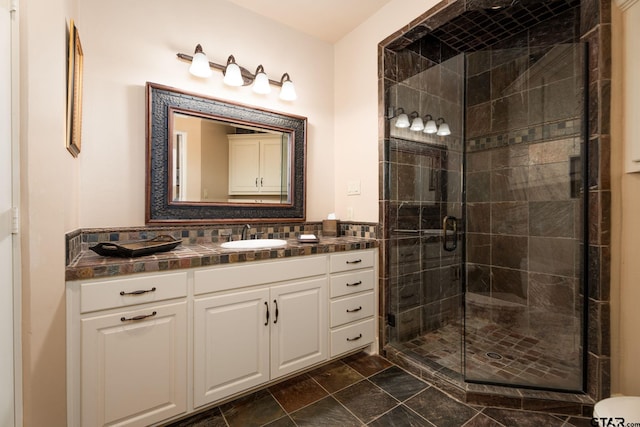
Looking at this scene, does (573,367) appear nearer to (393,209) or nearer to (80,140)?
(393,209)

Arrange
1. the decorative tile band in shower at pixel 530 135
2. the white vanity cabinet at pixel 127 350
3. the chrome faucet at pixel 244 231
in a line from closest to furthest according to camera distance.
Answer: the white vanity cabinet at pixel 127 350 < the decorative tile band in shower at pixel 530 135 < the chrome faucet at pixel 244 231

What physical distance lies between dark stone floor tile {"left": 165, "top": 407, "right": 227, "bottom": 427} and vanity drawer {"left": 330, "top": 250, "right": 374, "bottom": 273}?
1.03 meters

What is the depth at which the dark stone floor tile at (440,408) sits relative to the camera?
1.48 m

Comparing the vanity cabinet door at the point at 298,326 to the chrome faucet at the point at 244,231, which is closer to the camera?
the vanity cabinet door at the point at 298,326

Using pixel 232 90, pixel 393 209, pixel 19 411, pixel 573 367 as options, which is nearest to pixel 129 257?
pixel 19 411

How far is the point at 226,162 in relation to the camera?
2090 millimetres

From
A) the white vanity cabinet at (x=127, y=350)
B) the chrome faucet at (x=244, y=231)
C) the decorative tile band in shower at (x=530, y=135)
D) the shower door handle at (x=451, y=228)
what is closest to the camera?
the white vanity cabinet at (x=127, y=350)

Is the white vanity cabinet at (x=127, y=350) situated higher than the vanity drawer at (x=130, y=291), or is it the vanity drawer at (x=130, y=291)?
the vanity drawer at (x=130, y=291)

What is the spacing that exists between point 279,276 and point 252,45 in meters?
1.81

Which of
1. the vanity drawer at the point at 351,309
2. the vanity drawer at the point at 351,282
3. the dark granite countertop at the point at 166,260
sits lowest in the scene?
the vanity drawer at the point at 351,309

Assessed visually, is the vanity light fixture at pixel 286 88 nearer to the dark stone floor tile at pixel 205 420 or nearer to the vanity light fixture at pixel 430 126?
the vanity light fixture at pixel 430 126

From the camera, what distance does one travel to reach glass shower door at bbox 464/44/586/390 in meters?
1.72

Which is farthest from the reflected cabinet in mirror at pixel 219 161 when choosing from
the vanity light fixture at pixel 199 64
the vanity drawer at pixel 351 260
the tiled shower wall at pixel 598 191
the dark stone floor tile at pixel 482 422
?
the tiled shower wall at pixel 598 191

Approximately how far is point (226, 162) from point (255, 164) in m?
0.23
